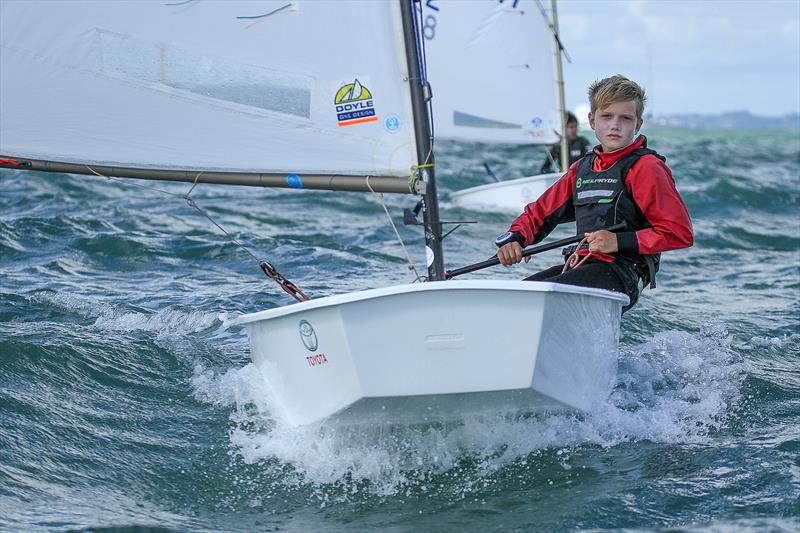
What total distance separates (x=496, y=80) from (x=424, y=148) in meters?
8.52

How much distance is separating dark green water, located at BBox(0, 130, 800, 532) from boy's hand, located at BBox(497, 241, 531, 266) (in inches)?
28.6

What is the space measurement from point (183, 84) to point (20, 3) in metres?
0.86

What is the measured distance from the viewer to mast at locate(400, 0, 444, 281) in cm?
436

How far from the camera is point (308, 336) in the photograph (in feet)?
11.7

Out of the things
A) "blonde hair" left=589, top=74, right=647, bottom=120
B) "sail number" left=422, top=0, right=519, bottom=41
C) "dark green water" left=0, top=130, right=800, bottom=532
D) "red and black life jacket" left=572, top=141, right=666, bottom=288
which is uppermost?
"sail number" left=422, top=0, right=519, bottom=41

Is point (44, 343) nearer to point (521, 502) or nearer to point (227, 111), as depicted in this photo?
point (227, 111)

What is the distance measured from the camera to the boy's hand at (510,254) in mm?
4320

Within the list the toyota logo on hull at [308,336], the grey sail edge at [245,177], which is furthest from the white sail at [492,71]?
the toyota logo on hull at [308,336]

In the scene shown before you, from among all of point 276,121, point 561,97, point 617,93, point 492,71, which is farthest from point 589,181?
point 561,97

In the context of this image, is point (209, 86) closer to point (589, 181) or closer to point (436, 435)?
point (589, 181)

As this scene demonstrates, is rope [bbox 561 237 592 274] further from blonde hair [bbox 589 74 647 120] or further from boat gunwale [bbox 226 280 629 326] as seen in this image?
boat gunwale [bbox 226 280 629 326]

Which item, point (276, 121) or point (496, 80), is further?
point (496, 80)

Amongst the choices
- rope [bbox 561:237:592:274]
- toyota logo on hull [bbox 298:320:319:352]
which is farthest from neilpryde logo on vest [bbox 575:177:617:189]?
toyota logo on hull [bbox 298:320:319:352]

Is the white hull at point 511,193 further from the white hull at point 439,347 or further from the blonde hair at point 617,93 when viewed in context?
the white hull at point 439,347
